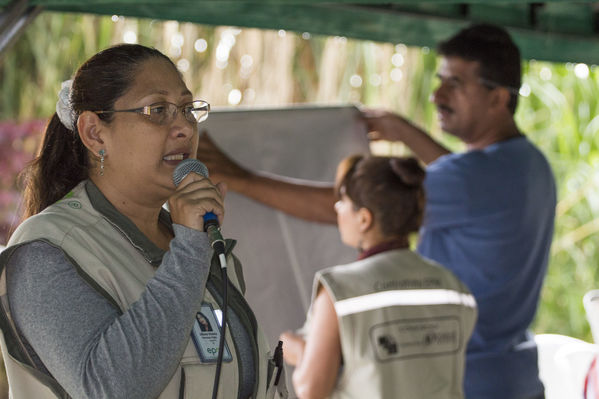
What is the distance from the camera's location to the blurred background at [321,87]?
556 cm

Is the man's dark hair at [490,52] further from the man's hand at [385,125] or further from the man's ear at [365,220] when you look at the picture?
the man's ear at [365,220]

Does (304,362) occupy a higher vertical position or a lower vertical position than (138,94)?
lower

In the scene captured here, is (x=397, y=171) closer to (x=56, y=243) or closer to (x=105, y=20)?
(x=56, y=243)

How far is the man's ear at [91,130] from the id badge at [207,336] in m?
0.35

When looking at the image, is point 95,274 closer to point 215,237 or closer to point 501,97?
point 215,237

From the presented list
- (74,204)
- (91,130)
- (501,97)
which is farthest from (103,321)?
(501,97)

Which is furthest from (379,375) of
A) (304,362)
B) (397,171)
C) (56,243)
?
(56,243)

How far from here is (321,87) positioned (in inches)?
221

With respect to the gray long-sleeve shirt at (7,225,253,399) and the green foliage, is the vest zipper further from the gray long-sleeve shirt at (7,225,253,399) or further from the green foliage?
the green foliage

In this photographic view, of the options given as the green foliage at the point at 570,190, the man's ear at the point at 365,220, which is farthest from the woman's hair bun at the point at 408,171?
the green foliage at the point at 570,190

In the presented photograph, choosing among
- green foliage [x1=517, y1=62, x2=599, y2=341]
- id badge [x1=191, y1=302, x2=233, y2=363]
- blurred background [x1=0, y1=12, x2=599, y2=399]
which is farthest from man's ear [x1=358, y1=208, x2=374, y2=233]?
green foliage [x1=517, y1=62, x2=599, y2=341]

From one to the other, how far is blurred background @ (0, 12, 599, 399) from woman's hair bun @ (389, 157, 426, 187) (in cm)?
277

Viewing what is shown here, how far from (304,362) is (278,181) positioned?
0.59m

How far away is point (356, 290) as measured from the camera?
2430 mm
